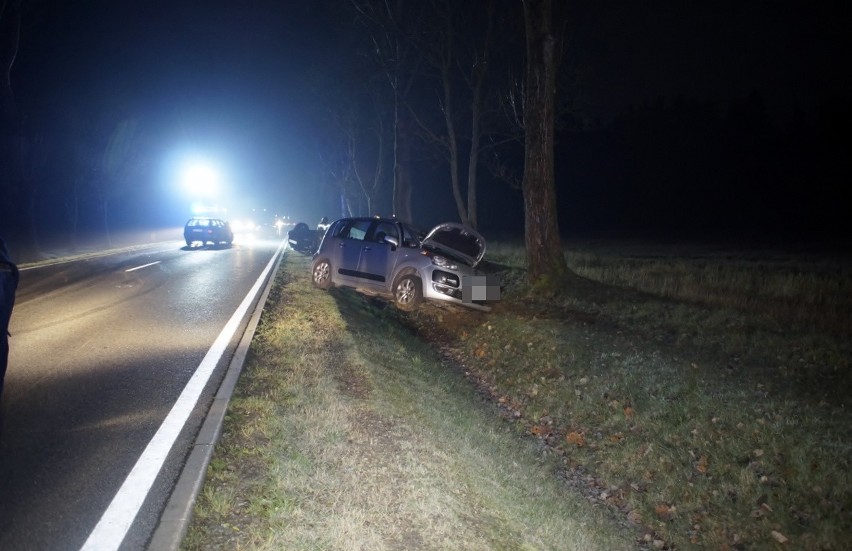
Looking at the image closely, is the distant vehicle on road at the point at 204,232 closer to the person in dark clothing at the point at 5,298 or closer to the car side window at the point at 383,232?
the car side window at the point at 383,232

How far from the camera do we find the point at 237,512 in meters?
3.85

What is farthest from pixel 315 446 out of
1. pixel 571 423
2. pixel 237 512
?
pixel 571 423

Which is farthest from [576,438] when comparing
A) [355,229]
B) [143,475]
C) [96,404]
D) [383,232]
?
[355,229]

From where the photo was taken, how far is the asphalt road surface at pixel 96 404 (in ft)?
12.6

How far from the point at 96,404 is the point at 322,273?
8243 millimetres

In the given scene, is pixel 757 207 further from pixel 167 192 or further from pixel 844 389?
pixel 167 192

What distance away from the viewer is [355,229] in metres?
13.5

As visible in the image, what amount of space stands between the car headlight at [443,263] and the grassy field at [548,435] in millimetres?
1750

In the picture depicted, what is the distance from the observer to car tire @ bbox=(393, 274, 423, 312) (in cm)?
1186

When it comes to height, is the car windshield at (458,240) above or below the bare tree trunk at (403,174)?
below

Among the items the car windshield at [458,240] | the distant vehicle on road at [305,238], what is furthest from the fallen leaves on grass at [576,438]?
the distant vehicle on road at [305,238]

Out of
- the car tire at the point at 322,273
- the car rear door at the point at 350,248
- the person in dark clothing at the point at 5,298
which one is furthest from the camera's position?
the car tire at the point at 322,273

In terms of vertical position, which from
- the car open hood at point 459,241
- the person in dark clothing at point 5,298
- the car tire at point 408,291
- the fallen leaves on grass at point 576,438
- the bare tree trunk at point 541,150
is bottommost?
the fallen leaves on grass at point 576,438

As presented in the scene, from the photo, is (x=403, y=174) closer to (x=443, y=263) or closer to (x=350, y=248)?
(x=350, y=248)
